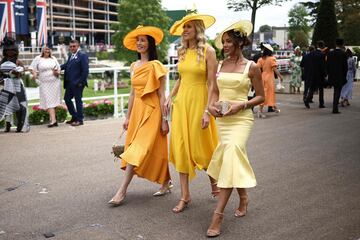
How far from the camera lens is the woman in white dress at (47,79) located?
1107cm

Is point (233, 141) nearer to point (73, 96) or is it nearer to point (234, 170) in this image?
point (234, 170)

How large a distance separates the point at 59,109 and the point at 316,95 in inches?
431

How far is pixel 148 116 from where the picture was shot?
18.2ft

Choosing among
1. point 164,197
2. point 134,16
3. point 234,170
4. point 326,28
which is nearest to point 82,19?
point 134,16

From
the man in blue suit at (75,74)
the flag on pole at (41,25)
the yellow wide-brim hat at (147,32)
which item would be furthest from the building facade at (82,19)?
the yellow wide-brim hat at (147,32)

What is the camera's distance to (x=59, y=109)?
11625 mm

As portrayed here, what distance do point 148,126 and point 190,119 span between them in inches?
21.4

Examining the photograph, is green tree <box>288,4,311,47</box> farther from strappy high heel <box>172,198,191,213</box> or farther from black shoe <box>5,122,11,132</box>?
strappy high heel <box>172,198,191,213</box>

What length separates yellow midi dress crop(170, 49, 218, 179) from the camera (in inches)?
206

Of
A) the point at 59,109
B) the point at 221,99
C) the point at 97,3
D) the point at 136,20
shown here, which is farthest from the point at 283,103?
the point at 97,3

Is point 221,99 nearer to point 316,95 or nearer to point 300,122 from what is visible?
point 300,122

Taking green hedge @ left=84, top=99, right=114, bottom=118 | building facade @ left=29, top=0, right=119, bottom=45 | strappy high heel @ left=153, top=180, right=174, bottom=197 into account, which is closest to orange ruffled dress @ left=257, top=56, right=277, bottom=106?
green hedge @ left=84, top=99, right=114, bottom=118

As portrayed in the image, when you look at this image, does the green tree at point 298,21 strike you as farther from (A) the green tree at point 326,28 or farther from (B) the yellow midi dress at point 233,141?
(B) the yellow midi dress at point 233,141

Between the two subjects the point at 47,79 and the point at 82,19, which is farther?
the point at 82,19
